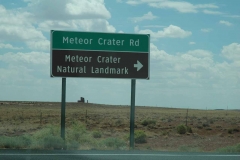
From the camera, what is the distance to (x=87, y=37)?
17875mm

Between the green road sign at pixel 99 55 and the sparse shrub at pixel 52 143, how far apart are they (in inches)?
115

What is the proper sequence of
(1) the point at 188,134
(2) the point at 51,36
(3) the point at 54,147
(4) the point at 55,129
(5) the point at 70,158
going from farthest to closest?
1. (1) the point at 188,134
2. (4) the point at 55,129
3. (2) the point at 51,36
4. (3) the point at 54,147
5. (5) the point at 70,158

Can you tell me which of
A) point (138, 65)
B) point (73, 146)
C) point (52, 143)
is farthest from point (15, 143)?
point (138, 65)

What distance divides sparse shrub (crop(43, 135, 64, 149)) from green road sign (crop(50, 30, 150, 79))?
2.91 meters

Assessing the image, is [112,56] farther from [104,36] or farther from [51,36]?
[51,36]

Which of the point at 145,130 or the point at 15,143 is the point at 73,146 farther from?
the point at 145,130

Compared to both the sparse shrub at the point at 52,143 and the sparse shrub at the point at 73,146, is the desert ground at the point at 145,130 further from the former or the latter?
the sparse shrub at the point at 52,143

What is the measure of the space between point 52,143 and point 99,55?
4157 millimetres

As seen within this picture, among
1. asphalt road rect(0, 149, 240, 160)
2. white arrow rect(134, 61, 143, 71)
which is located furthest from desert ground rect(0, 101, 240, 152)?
white arrow rect(134, 61, 143, 71)

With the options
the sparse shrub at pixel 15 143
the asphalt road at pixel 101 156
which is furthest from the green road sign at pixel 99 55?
the asphalt road at pixel 101 156

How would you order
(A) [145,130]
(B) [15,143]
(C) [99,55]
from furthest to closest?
(A) [145,130] < (C) [99,55] < (B) [15,143]

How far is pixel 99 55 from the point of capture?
18.1 metres

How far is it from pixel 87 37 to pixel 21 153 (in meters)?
6.21

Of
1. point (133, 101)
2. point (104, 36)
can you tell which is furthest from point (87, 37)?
point (133, 101)
